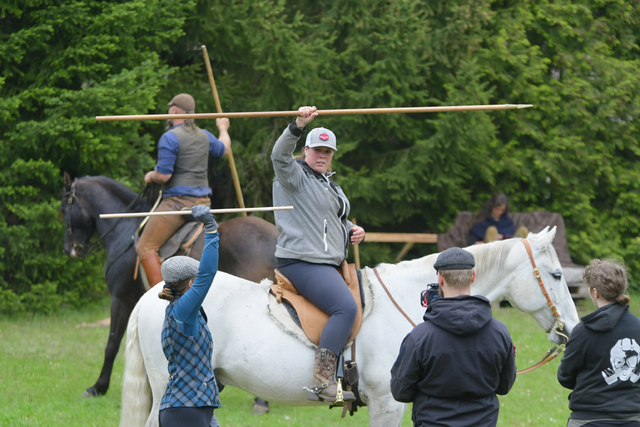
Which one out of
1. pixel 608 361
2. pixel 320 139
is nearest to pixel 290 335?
pixel 320 139

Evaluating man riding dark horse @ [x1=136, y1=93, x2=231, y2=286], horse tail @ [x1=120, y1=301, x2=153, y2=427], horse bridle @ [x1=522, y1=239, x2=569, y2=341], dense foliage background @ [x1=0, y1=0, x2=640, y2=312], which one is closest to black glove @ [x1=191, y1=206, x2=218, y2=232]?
horse tail @ [x1=120, y1=301, x2=153, y2=427]

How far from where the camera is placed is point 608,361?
11.0ft

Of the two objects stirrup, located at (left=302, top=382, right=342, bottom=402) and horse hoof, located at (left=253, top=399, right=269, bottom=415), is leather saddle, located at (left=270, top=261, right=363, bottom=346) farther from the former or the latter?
horse hoof, located at (left=253, top=399, right=269, bottom=415)

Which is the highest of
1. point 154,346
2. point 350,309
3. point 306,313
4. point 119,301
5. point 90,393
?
point 350,309

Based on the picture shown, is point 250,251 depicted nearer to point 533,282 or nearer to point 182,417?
point 533,282

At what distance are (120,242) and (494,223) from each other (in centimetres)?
637

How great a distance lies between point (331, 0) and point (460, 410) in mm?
9863

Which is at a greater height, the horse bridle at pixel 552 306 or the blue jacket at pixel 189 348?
the blue jacket at pixel 189 348

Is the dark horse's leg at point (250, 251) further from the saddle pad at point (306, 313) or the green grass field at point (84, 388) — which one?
the saddle pad at point (306, 313)

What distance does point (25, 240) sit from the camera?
10.4 m

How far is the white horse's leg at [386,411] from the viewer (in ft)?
14.0

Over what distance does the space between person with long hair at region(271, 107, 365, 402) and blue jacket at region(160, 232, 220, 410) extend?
839 mm

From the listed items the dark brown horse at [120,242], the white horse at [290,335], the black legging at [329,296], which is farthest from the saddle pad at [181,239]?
the black legging at [329,296]

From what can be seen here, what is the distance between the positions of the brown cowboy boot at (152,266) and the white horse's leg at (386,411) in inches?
119
